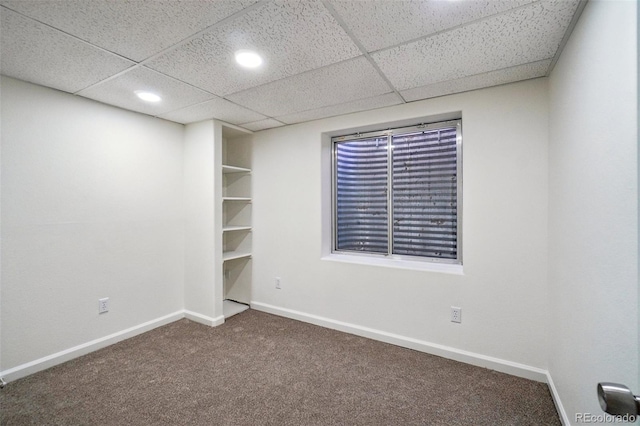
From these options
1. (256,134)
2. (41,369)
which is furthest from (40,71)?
(41,369)

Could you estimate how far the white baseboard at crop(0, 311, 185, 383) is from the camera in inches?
82.0

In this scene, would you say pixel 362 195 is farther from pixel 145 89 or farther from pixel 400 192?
pixel 145 89

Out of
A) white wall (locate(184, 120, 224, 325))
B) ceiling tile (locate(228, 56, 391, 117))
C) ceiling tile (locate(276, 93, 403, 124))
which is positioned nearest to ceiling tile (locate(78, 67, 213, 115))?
ceiling tile (locate(228, 56, 391, 117))

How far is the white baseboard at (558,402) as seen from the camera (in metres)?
1.61

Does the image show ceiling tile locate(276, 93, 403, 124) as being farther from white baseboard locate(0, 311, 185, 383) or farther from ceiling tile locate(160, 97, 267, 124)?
white baseboard locate(0, 311, 185, 383)

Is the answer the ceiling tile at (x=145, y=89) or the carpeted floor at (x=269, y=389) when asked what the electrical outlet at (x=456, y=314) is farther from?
the ceiling tile at (x=145, y=89)

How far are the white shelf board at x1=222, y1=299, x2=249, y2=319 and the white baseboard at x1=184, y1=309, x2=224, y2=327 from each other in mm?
150

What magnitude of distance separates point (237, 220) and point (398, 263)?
83.0 inches

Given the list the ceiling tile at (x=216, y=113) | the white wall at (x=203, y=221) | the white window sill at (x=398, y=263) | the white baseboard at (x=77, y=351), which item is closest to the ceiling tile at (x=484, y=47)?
the ceiling tile at (x=216, y=113)

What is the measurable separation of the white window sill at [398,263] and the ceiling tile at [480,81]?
149 cm

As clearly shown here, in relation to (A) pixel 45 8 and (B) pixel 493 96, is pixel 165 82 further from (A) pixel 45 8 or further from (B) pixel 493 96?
(B) pixel 493 96

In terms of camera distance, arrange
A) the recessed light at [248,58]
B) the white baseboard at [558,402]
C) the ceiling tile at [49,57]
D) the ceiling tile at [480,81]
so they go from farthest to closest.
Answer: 1. the ceiling tile at [480,81]
2. the recessed light at [248,58]
3. the white baseboard at [558,402]
4. the ceiling tile at [49,57]

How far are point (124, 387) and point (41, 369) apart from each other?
80cm

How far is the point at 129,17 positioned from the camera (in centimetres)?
140
